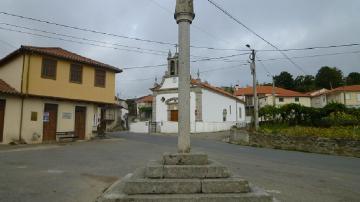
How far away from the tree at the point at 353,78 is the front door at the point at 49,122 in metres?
69.1

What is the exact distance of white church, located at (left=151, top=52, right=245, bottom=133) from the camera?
118 feet

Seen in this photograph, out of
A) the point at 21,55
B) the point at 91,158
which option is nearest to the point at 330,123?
the point at 91,158

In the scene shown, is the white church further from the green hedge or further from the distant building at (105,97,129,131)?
the distant building at (105,97,129,131)

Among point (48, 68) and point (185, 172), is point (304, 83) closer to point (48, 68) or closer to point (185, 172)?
point (48, 68)

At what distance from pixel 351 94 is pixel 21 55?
54.4 meters

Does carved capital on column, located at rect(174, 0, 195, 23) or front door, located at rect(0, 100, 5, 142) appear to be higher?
carved capital on column, located at rect(174, 0, 195, 23)

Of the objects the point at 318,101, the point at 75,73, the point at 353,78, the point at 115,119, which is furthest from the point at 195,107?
the point at 353,78

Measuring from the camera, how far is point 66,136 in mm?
20938

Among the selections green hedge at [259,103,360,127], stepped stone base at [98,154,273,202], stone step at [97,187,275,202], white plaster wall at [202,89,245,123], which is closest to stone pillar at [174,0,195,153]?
stepped stone base at [98,154,273,202]

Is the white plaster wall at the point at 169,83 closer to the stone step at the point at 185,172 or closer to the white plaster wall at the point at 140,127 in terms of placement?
the white plaster wall at the point at 140,127

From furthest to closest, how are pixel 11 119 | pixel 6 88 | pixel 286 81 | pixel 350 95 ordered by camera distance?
1. pixel 286 81
2. pixel 350 95
3. pixel 6 88
4. pixel 11 119

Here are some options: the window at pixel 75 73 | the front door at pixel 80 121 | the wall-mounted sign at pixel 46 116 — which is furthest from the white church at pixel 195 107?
the wall-mounted sign at pixel 46 116

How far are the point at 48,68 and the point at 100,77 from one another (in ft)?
13.8

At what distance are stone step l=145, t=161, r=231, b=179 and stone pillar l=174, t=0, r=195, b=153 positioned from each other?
0.85m
